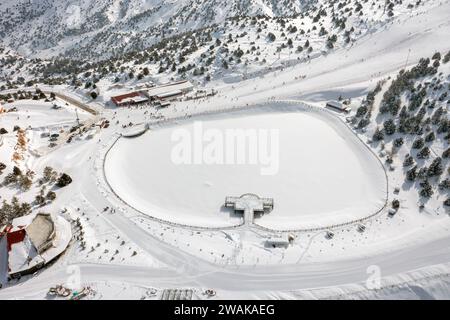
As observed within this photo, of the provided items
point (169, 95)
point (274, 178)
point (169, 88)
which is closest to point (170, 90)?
point (169, 88)

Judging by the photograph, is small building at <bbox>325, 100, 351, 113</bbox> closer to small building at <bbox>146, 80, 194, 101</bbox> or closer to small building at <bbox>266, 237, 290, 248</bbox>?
small building at <bbox>146, 80, 194, 101</bbox>

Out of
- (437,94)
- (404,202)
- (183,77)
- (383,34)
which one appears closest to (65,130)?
(183,77)

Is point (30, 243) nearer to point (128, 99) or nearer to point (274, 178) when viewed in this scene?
point (274, 178)

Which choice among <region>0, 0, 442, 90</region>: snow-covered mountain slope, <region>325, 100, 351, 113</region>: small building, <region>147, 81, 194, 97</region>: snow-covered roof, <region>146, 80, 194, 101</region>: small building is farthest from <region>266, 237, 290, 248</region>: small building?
<region>0, 0, 442, 90</region>: snow-covered mountain slope

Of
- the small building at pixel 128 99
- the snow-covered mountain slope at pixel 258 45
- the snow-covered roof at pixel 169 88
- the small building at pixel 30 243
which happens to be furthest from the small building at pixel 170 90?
the small building at pixel 30 243

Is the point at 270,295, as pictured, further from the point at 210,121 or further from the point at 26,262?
the point at 210,121

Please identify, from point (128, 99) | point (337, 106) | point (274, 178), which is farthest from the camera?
point (128, 99)

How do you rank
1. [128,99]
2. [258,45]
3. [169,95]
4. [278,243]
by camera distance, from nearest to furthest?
[278,243] → [128,99] → [169,95] → [258,45]
